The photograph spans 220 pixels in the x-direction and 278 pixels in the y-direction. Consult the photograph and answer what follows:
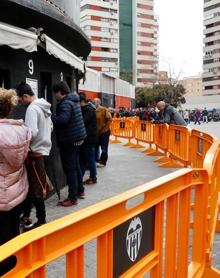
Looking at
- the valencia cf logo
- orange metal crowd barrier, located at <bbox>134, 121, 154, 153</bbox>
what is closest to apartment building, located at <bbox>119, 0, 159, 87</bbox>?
orange metal crowd barrier, located at <bbox>134, 121, 154, 153</bbox>

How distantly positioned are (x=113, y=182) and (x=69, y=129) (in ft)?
9.30

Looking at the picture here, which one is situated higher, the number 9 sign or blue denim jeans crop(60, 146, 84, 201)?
the number 9 sign

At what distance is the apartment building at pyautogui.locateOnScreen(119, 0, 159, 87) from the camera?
128500mm

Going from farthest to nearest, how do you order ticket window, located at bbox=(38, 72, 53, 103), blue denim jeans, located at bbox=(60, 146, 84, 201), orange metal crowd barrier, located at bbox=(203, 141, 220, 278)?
ticket window, located at bbox=(38, 72, 53, 103) → blue denim jeans, located at bbox=(60, 146, 84, 201) → orange metal crowd barrier, located at bbox=(203, 141, 220, 278)

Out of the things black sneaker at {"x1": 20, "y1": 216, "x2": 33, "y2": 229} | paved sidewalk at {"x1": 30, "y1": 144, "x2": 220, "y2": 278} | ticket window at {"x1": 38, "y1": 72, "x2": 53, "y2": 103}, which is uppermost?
ticket window at {"x1": 38, "y1": 72, "x2": 53, "y2": 103}

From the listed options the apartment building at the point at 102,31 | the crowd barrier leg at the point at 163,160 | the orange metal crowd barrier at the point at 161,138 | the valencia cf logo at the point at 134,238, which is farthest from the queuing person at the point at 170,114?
the apartment building at the point at 102,31

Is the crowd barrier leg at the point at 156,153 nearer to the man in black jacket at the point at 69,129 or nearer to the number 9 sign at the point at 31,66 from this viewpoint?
the man in black jacket at the point at 69,129

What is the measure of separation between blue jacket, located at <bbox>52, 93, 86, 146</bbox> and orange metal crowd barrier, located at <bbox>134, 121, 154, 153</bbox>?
8.17 metres

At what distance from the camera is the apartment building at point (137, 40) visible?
128500mm

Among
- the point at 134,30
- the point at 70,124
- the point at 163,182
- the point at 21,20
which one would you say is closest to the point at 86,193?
the point at 70,124

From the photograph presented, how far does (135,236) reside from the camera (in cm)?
255

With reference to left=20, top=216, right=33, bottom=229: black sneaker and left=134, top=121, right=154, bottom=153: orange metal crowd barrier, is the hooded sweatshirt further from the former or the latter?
left=134, top=121, right=154, bottom=153: orange metal crowd barrier

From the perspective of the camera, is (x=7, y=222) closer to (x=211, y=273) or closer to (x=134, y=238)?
(x=134, y=238)

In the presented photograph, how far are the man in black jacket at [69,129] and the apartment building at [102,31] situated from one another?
107010mm
